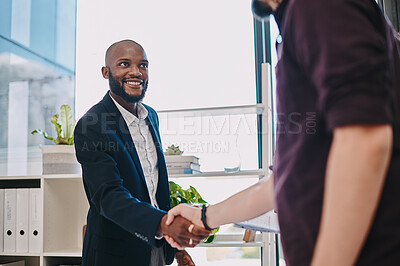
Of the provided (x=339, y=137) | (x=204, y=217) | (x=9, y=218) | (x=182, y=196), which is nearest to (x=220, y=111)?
(x=182, y=196)

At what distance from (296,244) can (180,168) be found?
184 cm

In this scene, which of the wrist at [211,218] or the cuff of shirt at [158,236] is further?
the cuff of shirt at [158,236]

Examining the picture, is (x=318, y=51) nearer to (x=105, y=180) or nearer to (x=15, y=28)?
(x=105, y=180)

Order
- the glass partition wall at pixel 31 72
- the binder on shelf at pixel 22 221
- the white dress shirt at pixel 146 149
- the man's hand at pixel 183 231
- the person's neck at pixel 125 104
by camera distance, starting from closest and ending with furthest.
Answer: the man's hand at pixel 183 231
the white dress shirt at pixel 146 149
the person's neck at pixel 125 104
the binder on shelf at pixel 22 221
the glass partition wall at pixel 31 72

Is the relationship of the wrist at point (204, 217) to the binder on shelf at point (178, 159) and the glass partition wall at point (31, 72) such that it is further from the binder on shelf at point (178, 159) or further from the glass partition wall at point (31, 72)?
the glass partition wall at point (31, 72)

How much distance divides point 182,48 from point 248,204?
2.22 meters

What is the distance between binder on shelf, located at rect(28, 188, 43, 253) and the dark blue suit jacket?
3.22ft

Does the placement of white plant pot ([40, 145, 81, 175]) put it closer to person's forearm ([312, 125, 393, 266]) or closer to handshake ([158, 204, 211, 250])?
handshake ([158, 204, 211, 250])

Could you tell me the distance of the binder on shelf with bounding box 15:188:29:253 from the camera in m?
2.70

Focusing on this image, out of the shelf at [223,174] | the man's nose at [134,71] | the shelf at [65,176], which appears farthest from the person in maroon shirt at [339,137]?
the shelf at [65,176]

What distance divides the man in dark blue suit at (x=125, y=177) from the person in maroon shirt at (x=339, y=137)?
87 centimetres

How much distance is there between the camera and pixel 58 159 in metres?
2.73

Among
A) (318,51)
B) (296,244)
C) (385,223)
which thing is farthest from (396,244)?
(318,51)

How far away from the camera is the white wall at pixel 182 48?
321 centimetres
